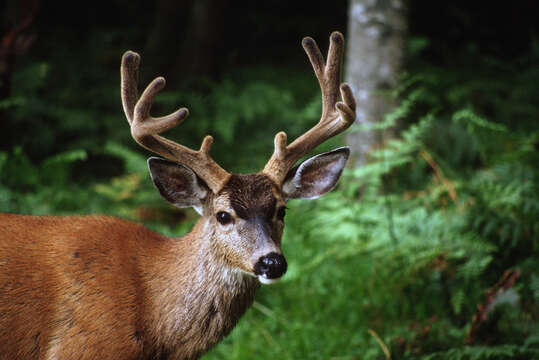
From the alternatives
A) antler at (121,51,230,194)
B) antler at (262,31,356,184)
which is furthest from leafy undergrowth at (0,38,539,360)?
antler at (121,51,230,194)

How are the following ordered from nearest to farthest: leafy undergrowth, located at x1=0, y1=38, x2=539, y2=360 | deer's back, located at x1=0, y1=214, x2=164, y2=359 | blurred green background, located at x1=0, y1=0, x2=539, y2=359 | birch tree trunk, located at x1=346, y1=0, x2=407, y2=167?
deer's back, located at x1=0, y1=214, x2=164, y2=359 → leafy undergrowth, located at x1=0, y1=38, x2=539, y2=360 → blurred green background, located at x1=0, y1=0, x2=539, y2=359 → birch tree trunk, located at x1=346, y1=0, x2=407, y2=167

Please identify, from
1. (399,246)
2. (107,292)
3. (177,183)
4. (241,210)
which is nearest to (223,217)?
(241,210)

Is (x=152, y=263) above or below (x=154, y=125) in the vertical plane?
below

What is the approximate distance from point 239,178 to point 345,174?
236 cm

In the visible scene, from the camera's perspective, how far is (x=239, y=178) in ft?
10.9

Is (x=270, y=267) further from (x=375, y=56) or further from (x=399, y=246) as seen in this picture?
(x=375, y=56)

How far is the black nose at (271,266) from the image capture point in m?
2.97

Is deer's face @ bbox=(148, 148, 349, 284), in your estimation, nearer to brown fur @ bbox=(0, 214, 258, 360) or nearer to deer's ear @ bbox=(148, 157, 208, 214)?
deer's ear @ bbox=(148, 157, 208, 214)

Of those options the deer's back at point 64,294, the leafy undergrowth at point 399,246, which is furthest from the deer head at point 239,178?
the leafy undergrowth at point 399,246

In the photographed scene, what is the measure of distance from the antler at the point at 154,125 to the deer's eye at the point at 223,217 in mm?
139

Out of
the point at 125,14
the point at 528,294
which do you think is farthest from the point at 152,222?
the point at 125,14

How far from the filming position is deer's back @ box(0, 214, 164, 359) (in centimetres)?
297

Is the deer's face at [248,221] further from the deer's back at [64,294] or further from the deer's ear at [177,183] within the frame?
the deer's back at [64,294]

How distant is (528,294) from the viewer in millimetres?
4207
